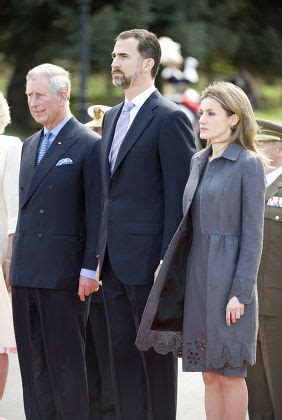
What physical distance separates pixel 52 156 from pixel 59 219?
0.32 meters

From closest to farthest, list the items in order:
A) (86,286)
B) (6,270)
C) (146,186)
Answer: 1. (146,186)
2. (86,286)
3. (6,270)

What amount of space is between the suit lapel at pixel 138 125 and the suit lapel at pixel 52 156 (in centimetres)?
39

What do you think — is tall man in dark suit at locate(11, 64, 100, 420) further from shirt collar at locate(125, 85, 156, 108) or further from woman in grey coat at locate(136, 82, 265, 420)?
woman in grey coat at locate(136, 82, 265, 420)

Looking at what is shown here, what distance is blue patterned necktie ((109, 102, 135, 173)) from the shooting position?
5406mm

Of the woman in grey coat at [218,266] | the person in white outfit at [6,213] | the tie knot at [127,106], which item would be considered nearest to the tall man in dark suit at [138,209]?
the tie knot at [127,106]

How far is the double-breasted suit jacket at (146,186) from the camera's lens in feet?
17.1

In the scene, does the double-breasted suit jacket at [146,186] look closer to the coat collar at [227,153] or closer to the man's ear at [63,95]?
the coat collar at [227,153]

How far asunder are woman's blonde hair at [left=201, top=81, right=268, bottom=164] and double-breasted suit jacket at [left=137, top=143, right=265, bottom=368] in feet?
0.19

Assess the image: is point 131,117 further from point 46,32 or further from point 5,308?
point 46,32

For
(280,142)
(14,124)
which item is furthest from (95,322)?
(14,124)

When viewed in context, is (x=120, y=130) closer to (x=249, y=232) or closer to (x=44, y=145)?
(x=44, y=145)

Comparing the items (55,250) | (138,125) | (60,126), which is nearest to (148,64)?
(138,125)

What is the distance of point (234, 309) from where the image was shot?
15.9 feet

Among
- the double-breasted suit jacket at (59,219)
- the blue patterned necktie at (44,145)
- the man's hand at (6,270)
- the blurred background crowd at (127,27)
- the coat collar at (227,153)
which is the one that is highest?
the blurred background crowd at (127,27)
